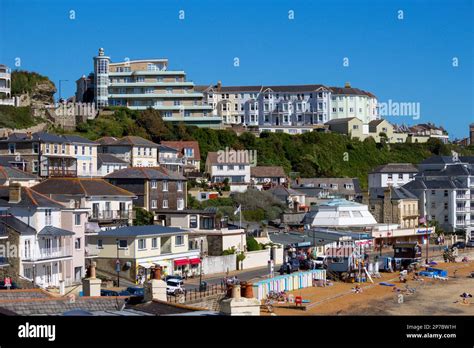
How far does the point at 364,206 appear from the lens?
175ft

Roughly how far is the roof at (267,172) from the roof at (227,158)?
1278 mm

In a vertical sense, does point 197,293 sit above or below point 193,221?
below

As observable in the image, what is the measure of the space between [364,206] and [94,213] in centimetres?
2125

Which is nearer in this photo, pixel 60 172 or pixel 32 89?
pixel 60 172

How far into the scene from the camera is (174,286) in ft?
93.1

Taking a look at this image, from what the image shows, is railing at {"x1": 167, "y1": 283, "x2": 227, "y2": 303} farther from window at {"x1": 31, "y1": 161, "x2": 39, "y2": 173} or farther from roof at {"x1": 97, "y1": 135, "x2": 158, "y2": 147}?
roof at {"x1": 97, "y1": 135, "x2": 158, "y2": 147}

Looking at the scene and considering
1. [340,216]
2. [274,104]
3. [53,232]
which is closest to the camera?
[53,232]

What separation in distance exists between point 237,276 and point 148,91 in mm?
→ 35822

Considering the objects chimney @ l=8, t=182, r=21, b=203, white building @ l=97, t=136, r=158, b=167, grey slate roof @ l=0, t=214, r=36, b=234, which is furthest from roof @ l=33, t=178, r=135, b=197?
white building @ l=97, t=136, r=158, b=167

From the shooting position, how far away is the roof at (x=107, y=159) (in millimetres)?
49281

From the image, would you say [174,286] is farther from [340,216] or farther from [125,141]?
[125,141]

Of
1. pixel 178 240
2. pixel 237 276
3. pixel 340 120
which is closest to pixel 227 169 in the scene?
pixel 340 120

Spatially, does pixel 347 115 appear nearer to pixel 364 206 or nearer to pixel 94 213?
pixel 364 206
